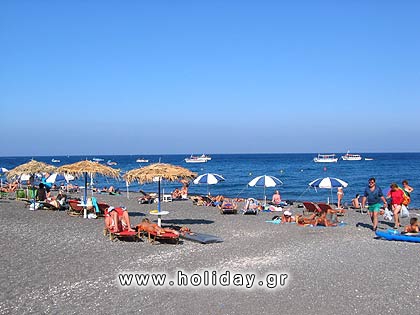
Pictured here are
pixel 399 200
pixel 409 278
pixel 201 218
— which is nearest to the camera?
pixel 409 278

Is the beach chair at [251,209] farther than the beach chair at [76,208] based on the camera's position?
Yes

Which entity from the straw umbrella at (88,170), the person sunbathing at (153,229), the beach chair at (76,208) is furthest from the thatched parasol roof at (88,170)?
the person sunbathing at (153,229)

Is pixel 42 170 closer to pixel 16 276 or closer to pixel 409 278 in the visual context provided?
pixel 16 276

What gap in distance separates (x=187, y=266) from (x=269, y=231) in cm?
571

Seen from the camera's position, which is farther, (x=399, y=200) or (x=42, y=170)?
(x=42, y=170)

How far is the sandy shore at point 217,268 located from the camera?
23.3 feet

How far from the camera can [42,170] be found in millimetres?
20766

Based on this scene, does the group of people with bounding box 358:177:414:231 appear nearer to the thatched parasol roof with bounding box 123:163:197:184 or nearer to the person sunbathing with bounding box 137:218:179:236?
the thatched parasol roof with bounding box 123:163:197:184

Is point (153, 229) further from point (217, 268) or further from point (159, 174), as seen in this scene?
point (217, 268)

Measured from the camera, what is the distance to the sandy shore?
7116 mm

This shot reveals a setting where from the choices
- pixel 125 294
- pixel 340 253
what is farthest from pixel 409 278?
pixel 125 294

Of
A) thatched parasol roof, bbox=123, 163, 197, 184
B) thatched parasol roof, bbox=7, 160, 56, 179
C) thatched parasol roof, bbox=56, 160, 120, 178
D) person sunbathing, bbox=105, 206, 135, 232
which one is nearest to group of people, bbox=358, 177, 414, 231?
thatched parasol roof, bbox=123, 163, 197, 184

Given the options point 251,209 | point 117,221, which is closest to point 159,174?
point 117,221

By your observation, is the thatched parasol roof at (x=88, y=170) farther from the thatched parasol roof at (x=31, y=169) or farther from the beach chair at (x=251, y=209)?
the beach chair at (x=251, y=209)
